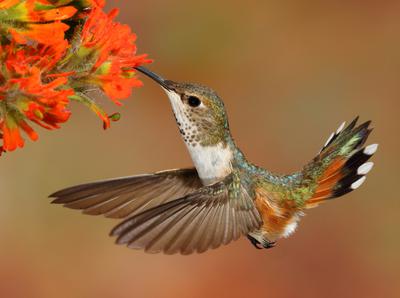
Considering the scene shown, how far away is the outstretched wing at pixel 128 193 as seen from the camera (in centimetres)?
255

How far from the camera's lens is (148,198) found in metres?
2.97

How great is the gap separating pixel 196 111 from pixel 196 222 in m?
0.41

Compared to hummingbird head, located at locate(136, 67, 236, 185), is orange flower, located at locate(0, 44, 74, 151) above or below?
below

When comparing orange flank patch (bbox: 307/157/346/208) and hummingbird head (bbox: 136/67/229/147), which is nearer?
hummingbird head (bbox: 136/67/229/147)

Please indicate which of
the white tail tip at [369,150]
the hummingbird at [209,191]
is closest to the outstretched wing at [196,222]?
the hummingbird at [209,191]

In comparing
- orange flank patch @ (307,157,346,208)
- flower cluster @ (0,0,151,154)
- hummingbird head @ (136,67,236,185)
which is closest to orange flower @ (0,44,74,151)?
flower cluster @ (0,0,151,154)

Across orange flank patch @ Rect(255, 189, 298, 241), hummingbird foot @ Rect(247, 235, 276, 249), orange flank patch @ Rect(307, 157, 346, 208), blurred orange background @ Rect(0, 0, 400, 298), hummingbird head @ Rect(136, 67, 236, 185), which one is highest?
blurred orange background @ Rect(0, 0, 400, 298)

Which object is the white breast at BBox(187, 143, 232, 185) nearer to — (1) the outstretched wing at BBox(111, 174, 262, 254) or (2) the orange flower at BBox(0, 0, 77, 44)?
(1) the outstretched wing at BBox(111, 174, 262, 254)

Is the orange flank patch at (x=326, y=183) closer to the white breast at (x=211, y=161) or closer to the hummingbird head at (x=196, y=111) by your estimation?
the white breast at (x=211, y=161)

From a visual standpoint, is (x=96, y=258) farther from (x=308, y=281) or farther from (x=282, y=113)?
(x=282, y=113)

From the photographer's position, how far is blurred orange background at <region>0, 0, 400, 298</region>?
20.3 feet

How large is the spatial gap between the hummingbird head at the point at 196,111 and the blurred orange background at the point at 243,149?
336 centimetres

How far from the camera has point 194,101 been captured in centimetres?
280

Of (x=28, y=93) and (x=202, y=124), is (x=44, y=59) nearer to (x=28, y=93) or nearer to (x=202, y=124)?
(x=28, y=93)
